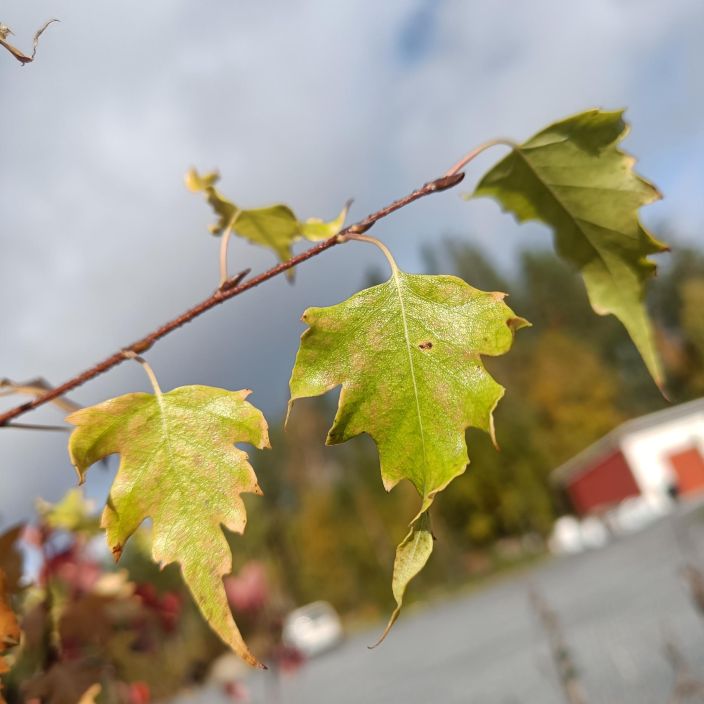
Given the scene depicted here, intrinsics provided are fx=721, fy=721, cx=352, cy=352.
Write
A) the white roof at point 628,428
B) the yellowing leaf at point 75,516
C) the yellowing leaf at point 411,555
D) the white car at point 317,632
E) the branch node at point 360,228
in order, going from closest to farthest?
1. the yellowing leaf at point 411,555
2. the branch node at point 360,228
3. the yellowing leaf at point 75,516
4. the white car at point 317,632
5. the white roof at point 628,428

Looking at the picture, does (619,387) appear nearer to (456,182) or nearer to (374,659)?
(374,659)

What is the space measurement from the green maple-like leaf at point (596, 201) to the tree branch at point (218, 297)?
11 cm

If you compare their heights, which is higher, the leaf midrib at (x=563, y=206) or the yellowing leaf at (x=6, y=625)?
the leaf midrib at (x=563, y=206)

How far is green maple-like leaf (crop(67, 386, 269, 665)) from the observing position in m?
0.42

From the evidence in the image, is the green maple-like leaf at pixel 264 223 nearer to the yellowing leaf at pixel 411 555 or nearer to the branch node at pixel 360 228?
the branch node at pixel 360 228

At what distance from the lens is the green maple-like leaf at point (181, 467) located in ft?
1.38

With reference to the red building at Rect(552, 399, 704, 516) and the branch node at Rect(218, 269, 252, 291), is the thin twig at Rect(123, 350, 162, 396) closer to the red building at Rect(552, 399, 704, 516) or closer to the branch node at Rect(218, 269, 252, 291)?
the branch node at Rect(218, 269, 252, 291)

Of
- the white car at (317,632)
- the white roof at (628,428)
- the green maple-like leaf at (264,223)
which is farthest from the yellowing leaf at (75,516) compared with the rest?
the white roof at (628,428)

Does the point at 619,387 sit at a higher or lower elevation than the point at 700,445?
higher

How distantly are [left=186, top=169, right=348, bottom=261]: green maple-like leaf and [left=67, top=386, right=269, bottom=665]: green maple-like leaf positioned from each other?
284mm

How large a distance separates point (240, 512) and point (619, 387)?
34.2 m

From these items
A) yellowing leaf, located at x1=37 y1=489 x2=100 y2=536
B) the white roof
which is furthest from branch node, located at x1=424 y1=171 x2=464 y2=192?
the white roof

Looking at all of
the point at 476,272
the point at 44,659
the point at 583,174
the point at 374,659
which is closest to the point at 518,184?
the point at 583,174

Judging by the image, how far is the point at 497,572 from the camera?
2378cm
